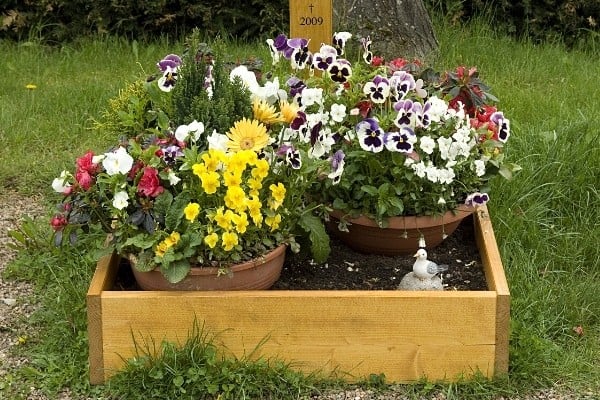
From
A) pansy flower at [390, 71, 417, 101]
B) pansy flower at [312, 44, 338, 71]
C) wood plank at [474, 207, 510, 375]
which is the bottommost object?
wood plank at [474, 207, 510, 375]

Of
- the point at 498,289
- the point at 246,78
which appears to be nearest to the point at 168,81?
the point at 246,78

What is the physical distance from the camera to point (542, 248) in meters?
4.06

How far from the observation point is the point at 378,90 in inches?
140

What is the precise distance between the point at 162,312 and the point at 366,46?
1.62 metres

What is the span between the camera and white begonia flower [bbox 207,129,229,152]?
10.7 ft

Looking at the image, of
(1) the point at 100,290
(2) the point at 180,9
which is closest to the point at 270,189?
(1) the point at 100,290

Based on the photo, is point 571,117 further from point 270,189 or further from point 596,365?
point 270,189

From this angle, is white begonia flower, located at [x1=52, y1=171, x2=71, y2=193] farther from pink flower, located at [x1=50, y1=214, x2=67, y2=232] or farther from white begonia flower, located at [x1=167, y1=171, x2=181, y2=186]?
white begonia flower, located at [x1=167, y1=171, x2=181, y2=186]

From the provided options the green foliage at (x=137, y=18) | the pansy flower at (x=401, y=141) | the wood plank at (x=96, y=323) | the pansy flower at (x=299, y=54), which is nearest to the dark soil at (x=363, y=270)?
the wood plank at (x=96, y=323)

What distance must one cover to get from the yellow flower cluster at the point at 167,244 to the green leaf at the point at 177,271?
0.05 meters

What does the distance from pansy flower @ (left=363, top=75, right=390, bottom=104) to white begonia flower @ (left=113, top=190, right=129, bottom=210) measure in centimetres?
101

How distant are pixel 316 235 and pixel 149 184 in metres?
0.62

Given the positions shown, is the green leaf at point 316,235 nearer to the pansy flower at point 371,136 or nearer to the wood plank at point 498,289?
the pansy flower at point 371,136

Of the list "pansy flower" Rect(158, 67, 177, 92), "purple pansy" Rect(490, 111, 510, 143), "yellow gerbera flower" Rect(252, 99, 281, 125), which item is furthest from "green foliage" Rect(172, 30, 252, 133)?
"purple pansy" Rect(490, 111, 510, 143)
